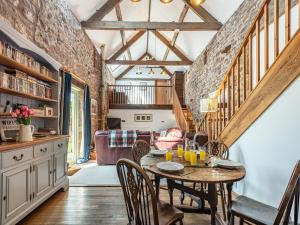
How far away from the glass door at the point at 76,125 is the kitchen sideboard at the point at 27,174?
245 cm

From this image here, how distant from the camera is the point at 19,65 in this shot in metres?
2.43

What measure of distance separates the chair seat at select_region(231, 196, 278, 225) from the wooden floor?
66 cm

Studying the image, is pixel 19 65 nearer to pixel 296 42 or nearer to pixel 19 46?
pixel 19 46

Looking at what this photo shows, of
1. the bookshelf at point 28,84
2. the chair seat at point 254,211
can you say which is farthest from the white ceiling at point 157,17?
the chair seat at point 254,211

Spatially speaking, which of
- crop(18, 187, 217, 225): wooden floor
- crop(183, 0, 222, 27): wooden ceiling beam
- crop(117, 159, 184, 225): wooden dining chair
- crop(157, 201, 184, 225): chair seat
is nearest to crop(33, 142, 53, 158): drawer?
crop(18, 187, 217, 225): wooden floor

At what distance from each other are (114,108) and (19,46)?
23.3ft

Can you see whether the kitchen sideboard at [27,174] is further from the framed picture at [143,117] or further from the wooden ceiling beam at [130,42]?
the wooden ceiling beam at [130,42]

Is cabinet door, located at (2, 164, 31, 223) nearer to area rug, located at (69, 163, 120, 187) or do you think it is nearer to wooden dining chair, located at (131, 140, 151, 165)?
wooden dining chair, located at (131, 140, 151, 165)

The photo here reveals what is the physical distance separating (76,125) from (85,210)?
11.5 ft

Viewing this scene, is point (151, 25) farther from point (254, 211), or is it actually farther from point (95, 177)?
point (254, 211)

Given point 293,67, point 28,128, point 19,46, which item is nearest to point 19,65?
point 19,46

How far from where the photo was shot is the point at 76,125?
5.61 metres

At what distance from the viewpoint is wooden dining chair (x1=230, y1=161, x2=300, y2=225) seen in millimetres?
1194

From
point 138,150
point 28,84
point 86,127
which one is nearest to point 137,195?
point 138,150
